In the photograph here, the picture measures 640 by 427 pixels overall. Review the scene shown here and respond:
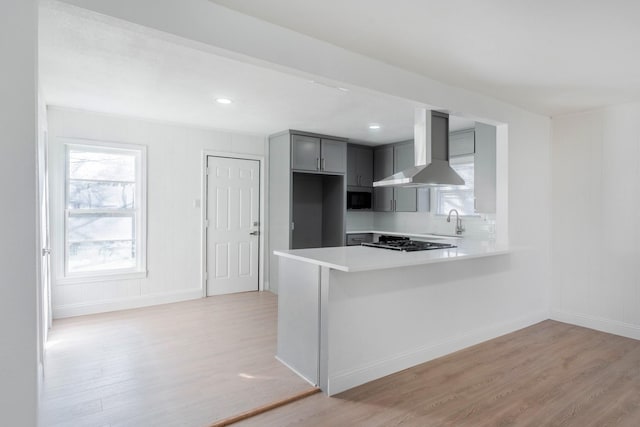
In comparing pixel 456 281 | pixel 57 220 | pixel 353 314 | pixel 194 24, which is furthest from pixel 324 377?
pixel 57 220

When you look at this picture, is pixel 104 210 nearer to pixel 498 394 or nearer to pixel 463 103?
pixel 463 103

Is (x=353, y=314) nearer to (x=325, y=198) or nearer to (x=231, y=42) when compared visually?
(x=231, y=42)

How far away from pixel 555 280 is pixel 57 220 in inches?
227

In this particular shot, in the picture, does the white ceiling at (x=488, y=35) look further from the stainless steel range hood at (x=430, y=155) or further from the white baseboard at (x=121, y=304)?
the white baseboard at (x=121, y=304)

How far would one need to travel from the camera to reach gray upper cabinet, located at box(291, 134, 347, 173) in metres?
5.19

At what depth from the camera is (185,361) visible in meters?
3.04

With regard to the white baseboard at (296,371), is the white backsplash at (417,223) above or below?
above

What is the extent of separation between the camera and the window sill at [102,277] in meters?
4.24

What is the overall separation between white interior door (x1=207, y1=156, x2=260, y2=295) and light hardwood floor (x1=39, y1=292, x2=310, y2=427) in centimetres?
101

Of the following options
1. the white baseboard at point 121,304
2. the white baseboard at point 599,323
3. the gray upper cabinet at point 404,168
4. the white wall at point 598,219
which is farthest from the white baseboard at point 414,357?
the white baseboard at point 121,304

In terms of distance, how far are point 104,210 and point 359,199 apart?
12.4 feet

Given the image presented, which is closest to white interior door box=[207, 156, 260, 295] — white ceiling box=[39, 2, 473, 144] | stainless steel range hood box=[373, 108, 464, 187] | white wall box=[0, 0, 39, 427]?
white ceiling box=[39, 2, 473, 144]

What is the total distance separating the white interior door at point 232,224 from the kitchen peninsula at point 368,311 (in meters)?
2.47

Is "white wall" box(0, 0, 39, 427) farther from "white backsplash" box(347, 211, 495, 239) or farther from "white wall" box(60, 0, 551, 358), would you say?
"white backsplash" box(347, 211, 495, 239)
